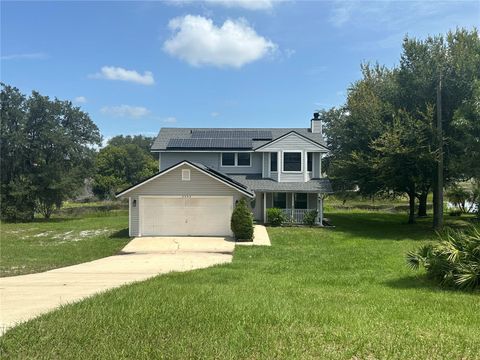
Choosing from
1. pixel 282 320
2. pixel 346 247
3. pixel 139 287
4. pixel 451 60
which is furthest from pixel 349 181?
pixel 282 320

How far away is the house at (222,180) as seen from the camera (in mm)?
21359

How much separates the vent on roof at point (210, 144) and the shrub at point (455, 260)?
1936cm

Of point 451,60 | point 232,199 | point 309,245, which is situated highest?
point 451,60

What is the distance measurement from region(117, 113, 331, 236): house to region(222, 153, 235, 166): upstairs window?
69 mm

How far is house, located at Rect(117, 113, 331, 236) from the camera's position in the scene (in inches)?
841

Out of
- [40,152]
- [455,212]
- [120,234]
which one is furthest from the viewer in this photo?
[40,152]

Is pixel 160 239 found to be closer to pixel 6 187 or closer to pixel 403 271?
pixel 403 271

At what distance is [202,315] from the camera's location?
6.17m

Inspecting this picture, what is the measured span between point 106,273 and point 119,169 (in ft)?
212

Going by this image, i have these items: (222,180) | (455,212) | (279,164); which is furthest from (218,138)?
(455,212)

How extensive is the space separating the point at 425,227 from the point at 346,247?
11104 millimetres

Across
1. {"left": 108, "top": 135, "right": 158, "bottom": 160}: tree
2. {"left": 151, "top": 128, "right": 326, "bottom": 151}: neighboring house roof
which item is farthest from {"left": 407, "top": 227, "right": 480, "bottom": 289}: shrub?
{"left": 108, "top": 135, "right": 158, "bottom": 160}: tree

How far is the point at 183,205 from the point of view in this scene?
2150 cm

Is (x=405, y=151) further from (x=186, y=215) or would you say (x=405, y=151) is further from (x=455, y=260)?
(x=455, y=260)
